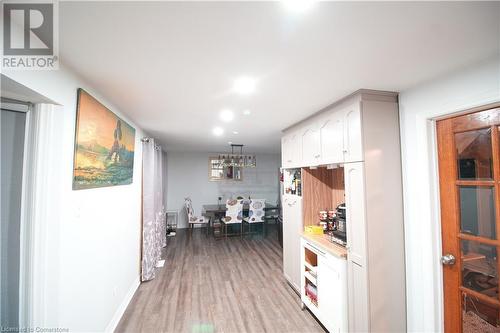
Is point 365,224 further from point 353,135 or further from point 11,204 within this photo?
point 11,204

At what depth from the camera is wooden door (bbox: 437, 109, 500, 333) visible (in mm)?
1348

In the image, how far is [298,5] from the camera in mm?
874

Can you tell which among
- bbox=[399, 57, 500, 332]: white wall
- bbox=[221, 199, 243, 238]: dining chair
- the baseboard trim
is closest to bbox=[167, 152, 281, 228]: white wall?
bbox=[221, 199, 243, 238]: dining chair

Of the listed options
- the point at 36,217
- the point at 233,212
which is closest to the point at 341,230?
the point at 36,217

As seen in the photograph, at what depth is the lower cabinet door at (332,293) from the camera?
6.31ft

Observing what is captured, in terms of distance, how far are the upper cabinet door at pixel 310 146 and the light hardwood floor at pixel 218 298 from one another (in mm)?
1819

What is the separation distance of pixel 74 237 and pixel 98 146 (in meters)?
0.76

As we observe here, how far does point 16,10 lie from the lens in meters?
0.91

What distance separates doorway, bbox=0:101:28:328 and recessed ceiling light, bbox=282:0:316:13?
5.11ft

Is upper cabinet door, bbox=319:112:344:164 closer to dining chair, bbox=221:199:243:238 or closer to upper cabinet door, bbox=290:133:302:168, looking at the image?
upper cabinet door, bbox=290:133:302:168

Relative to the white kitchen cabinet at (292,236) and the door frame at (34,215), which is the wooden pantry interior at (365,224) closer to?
the white kitchen cabinet at (292,236)

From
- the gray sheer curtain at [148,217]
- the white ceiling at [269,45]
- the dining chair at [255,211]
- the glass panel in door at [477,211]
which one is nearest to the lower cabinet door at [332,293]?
the glass panel in door at [477,211]

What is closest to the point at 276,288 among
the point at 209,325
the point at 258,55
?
the point at 209,325

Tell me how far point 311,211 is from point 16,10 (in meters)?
2.96
